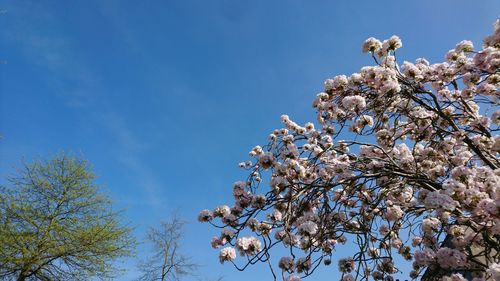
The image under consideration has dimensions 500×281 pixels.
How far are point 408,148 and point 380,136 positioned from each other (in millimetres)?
543

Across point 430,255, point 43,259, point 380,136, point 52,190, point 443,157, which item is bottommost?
point 430,255

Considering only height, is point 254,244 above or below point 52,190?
below

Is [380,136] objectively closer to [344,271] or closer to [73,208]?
[344,271]

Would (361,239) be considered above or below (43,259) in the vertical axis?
below

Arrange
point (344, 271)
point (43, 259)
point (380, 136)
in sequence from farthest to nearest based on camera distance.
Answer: point (43, 259) < point (380, 136) < point (344, 271)

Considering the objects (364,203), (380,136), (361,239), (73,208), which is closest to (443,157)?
(380,136)

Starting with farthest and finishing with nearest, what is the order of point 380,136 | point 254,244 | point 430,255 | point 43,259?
point 43,259 → point 380,136 → point 254,244 → point 430,255

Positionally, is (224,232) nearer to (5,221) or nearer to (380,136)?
(380,136)

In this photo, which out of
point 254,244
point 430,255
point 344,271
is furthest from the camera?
point 344,271

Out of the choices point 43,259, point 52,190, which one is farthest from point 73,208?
point 43,259

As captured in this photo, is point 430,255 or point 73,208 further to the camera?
point 73,208

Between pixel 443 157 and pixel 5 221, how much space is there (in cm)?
1613

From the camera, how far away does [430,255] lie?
4094mm

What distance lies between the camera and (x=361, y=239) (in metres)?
4.91
